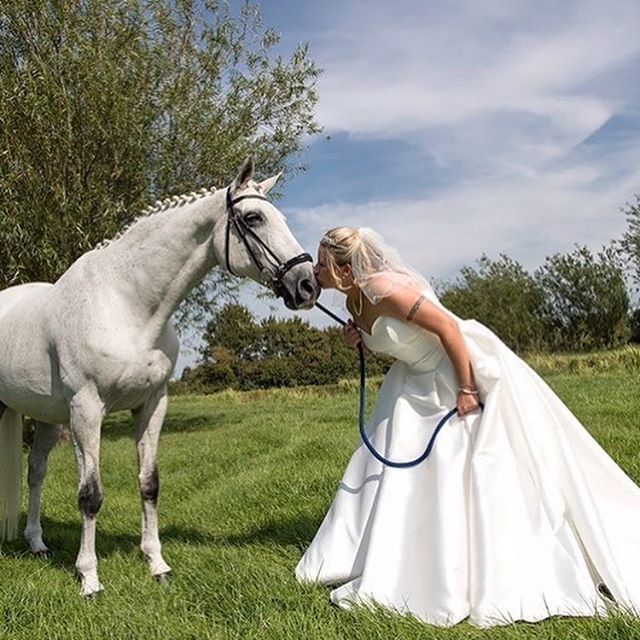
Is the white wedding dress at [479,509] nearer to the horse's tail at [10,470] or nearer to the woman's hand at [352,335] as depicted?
the woman's hand at [352,335]

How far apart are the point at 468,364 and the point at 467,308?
37455 mm

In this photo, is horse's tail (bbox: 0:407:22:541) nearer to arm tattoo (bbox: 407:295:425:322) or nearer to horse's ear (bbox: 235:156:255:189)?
horse's ear (bbox: 235:156:255:189)

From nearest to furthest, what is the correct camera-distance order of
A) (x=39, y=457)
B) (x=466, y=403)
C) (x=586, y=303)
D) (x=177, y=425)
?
(x=466, y=403), (x=39, y=457), (x=177, y=425), (x=586, y=303)

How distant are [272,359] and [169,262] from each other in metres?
39.2

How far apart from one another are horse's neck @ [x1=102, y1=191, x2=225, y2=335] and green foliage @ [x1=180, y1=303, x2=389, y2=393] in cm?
3710

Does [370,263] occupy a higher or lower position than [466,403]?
higher

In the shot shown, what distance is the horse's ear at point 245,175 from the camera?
15.0ft

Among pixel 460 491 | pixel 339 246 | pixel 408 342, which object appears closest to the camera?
pixel 460 491

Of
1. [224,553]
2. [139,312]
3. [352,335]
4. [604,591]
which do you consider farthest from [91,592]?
[604,591]

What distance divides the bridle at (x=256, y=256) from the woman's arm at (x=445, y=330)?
66cm

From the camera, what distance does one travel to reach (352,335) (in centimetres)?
463

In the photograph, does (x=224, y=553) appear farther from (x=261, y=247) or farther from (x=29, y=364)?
(x=261, y=247)

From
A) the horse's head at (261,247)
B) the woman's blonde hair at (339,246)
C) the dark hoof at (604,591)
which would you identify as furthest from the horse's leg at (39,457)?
the dark hoof at (604,591)

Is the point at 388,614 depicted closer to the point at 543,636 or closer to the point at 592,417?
the point at 543,636
